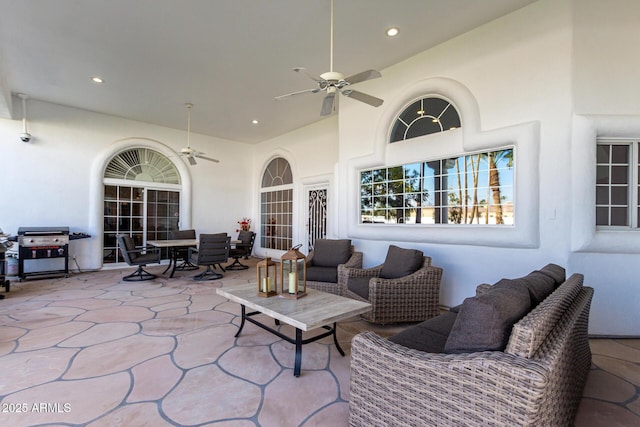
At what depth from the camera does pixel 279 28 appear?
3.59m

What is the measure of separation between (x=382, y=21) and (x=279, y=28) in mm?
1247

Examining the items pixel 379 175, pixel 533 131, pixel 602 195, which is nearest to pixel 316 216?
pixel 379 175

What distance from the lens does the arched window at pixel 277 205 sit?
7.94 meters

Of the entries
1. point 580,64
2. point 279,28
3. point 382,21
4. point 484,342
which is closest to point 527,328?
point 484,342

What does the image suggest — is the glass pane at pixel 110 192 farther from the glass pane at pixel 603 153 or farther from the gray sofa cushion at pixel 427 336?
the glass pane at pixel 603 153

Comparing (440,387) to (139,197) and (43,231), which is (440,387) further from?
(139,197)

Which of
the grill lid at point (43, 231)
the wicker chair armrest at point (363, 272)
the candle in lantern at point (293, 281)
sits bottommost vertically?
the wicker chair armrest at point (363, 272)

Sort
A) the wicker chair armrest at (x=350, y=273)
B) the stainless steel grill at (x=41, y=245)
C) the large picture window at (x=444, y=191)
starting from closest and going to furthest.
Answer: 1. the large picture window at (x=444, y=191)
2. the wicker chair armrest at (x=350, y=273)
3. the stainless steel grill at (x=41, y=245)

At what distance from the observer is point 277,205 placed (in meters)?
8.30

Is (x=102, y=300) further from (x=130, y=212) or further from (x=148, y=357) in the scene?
(x=130, y=212)

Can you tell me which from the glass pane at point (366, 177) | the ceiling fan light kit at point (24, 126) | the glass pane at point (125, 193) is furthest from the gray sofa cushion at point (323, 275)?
the ceiling fan light kit at point (24, 126)

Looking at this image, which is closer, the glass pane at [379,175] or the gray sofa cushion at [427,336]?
the gray sofa cushion at [427,336]

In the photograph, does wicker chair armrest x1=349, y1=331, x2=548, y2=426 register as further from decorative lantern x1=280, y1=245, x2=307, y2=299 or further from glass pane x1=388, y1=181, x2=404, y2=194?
glass pane x1=388, y1=181, x2=404, y2=194

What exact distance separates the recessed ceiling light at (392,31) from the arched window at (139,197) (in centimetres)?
618
